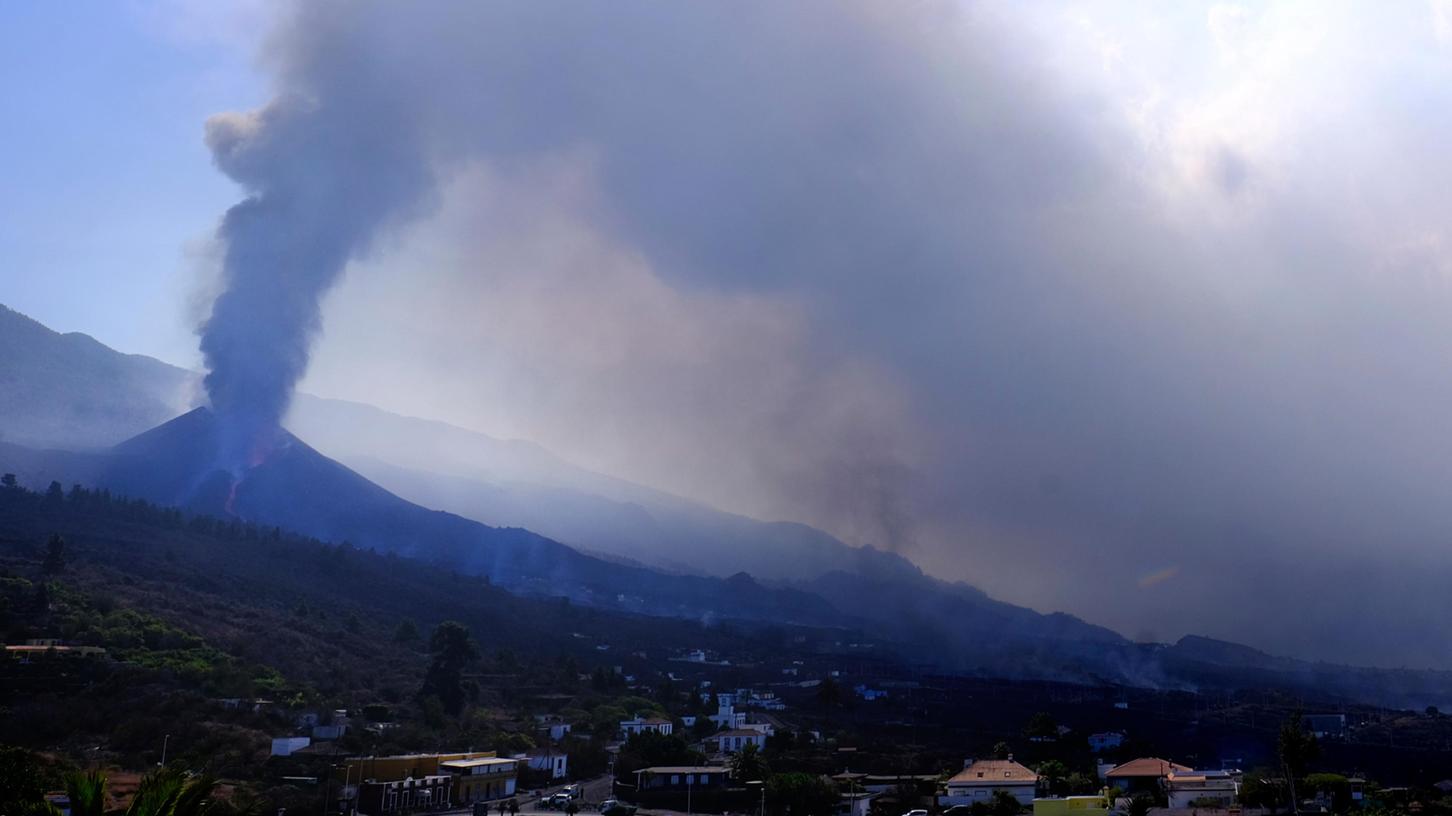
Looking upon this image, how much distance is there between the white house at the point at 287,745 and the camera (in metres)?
58.2

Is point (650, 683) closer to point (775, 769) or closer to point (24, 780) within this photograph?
point (775, 769)

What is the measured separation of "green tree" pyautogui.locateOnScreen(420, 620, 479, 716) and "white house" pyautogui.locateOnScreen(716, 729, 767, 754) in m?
18.9

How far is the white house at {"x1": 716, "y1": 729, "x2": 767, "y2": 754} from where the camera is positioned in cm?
7838

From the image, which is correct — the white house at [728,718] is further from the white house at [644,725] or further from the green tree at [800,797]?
the green tree at [800,797]

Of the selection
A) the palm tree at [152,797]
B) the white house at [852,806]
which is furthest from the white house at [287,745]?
the palm tree at [152,797]

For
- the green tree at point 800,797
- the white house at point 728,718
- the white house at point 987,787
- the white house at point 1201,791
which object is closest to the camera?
the white house at point 1201,791

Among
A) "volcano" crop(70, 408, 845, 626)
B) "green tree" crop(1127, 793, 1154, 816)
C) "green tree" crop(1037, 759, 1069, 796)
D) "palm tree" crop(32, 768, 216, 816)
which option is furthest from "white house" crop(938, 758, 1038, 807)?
"volcano" crop(70, 408, 845, 626)

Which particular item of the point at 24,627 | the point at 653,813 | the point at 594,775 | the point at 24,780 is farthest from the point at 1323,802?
the point at 24,627

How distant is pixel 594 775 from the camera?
7131cm

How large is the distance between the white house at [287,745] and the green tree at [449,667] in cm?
1998

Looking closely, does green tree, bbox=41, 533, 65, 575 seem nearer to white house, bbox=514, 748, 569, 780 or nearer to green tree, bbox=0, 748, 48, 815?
white house, bbox=514, 748, 569, 780

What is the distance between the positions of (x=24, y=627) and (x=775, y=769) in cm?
4862

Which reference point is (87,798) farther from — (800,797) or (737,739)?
(737,739)

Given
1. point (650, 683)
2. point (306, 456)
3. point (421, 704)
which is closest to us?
point (421, 704)
